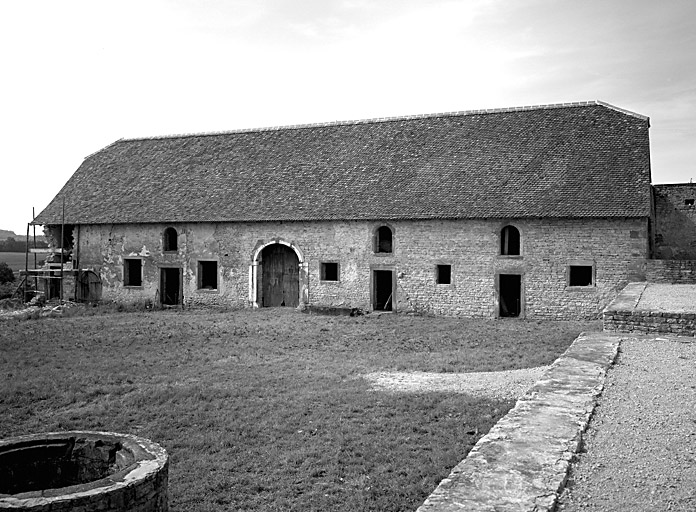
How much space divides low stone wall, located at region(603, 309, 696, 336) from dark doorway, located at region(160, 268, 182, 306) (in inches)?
753

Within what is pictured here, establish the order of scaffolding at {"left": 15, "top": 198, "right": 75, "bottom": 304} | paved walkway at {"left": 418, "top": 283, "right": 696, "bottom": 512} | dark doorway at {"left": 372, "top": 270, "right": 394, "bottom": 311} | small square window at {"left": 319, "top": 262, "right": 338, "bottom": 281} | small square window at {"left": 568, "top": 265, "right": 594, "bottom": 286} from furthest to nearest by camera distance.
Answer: scaffolding at {"left": 15, "top": 198, "right": 75, "bottom": 304} → small square window at {"left": 319, "top": 262, "right": 338, "bottom": 281} → dark doorway at {"left": 372, "top": 270, "right": 394, "bottom": 311} → small square window at {"left": 568, "top": 265, "right": 594, "bottom": 286} → paved walkway at {"left": 418, "top": 283, "right": 696, "bottom": 512}

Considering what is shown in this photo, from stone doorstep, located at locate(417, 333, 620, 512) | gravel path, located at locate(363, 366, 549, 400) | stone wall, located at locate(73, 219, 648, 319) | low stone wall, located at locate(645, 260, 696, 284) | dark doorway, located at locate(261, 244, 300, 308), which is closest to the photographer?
stone doorstep, located at locate(417, 333, 620, 512)

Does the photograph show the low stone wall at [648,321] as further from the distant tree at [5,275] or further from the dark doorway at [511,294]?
the distant tree at [5,275]

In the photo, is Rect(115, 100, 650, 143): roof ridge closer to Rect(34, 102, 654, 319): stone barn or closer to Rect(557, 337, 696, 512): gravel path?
Rect(34, 102, 654, 319): stone barn

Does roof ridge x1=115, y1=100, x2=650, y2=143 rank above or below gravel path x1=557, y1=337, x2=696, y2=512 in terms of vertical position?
above

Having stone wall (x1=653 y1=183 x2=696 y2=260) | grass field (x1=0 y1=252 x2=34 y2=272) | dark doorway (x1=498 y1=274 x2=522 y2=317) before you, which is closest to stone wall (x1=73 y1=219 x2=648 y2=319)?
dark doorway (x1=498 y1=274 x2=522 y2=317)

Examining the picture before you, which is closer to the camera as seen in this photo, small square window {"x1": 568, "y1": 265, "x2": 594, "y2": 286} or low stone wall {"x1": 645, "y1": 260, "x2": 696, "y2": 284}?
low stone wall {"x1": 645, "y1": 260, "x2": 696, "y2": 284}

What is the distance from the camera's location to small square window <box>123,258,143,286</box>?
2805 cm

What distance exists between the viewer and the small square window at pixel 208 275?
2711 centimetres

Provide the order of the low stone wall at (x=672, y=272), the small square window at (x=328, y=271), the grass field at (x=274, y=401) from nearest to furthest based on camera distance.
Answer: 1. the grass field at (x=274, y=401)
2. the low stone wall at (x=672, y=272)
3. the small square window at (x=328, y=271)

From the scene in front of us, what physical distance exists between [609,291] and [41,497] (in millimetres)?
19471

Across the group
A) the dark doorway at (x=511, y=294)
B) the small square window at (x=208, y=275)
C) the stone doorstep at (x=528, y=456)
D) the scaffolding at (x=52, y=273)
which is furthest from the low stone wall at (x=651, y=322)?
the scaffolding at (x=52, y=273)

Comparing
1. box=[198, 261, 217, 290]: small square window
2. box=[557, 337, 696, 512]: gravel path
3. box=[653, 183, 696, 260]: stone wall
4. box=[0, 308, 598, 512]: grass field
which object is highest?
box=[653, 183, 696, 260]: stone wall

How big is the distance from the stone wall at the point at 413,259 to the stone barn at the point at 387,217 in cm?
5
